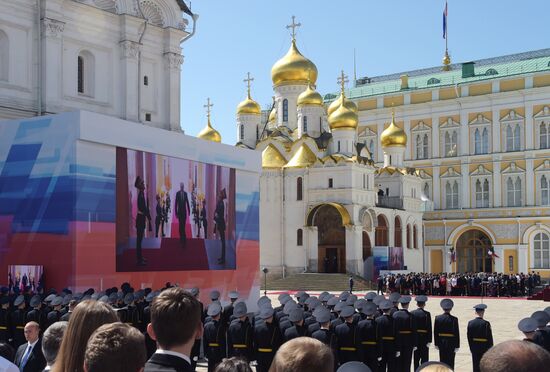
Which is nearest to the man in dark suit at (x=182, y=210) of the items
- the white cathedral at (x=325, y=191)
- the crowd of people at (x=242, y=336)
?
the crowd of people at (x=242, y=336)

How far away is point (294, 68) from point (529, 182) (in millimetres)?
17068

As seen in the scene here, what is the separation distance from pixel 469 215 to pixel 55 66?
33.9 m

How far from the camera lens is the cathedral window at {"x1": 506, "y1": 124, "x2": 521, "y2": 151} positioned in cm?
5028

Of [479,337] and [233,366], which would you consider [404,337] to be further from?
[233,366]

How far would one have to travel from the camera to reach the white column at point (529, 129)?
4953 cm

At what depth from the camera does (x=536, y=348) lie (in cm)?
283

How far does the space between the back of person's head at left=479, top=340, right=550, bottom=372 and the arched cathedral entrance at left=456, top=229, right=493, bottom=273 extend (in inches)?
1951

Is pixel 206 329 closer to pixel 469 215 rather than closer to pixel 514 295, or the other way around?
pixel 514 295

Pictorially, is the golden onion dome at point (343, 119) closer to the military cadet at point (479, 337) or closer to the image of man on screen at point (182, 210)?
the image of man on screen at point (182, 210)

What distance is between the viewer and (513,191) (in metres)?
50.5

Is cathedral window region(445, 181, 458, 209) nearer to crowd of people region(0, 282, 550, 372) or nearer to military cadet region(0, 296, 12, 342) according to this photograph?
crowd of people region(0, 282, 550, 372)

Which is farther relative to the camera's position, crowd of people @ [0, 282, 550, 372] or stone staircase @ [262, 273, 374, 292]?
stone staircase @ [262, 273, 374, 292]

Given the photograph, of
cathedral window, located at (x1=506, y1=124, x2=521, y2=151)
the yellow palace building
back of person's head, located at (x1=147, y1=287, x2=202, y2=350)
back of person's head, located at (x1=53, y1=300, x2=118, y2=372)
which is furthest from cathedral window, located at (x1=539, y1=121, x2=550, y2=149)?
back of person's head, located at (x1=53, y1=300, x2=118, y2=372)

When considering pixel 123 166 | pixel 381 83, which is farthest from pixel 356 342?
pixel 381 83
